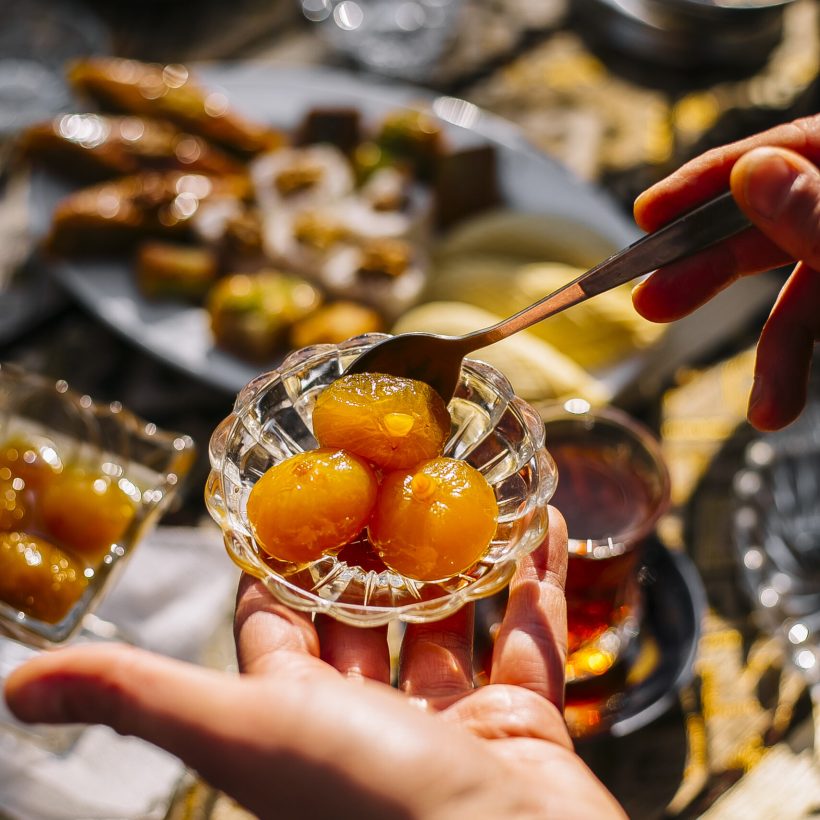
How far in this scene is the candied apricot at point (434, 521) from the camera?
805mm

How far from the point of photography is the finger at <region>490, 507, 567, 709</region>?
813 mm

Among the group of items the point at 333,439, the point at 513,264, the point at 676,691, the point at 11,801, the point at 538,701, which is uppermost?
the point at 333,439

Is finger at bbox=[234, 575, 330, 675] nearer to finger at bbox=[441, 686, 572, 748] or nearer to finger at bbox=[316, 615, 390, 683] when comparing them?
finger at bbox=[316, 615, 390, 683]

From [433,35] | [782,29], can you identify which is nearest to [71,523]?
[433,35]

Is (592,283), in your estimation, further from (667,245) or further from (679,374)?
(679,374)

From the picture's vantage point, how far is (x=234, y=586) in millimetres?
1236

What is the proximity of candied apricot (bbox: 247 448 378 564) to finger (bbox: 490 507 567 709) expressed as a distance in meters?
0.18

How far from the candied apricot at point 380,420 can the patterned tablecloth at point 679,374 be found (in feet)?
1.71

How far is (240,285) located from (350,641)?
0.92m

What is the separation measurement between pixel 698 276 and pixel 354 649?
635 mm

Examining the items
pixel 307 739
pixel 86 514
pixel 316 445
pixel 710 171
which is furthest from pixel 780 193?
pixel 86 514

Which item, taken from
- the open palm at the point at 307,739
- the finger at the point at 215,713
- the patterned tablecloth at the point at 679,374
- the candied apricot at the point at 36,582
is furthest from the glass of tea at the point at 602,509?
the candied apricot at the point at 36,582

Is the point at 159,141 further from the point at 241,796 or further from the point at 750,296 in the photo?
the point at 241,796

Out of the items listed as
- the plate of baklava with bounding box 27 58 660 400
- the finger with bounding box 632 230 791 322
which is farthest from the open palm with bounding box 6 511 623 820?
the plate of baklava with bounding box 27 58 660 400
